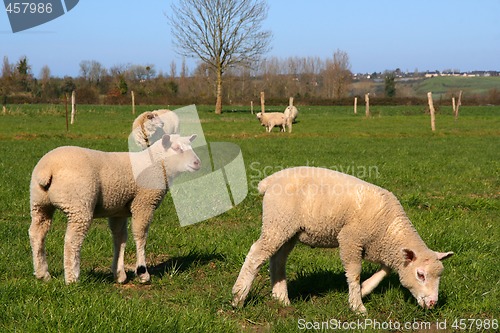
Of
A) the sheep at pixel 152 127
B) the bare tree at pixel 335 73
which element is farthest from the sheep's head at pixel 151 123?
the bare tree at pixel 335 73

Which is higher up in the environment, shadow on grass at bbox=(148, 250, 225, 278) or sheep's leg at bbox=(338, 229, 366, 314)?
sheep's leg at bbox=(338, 229, 366, 314)

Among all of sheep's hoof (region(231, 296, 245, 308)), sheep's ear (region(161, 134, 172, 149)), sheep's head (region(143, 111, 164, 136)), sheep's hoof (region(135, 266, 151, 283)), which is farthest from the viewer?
sheep's head (region(143, 111, 164, 136))

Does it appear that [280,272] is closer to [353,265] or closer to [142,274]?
[353,265]

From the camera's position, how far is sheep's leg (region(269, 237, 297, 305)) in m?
5.96

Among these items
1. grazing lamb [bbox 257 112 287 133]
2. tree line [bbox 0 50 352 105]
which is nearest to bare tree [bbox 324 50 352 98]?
tree line [bbox 0 50 352 105]

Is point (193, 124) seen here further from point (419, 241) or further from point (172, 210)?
point (172, 210)

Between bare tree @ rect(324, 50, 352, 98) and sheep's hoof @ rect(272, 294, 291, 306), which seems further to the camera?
bare tree @ rect(324, 50, 352, 98)

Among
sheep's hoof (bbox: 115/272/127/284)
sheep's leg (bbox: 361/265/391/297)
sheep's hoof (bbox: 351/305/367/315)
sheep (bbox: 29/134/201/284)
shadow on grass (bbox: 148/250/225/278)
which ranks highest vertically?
sheep (bbox: 29/134/201/284)

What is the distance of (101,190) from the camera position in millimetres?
6180

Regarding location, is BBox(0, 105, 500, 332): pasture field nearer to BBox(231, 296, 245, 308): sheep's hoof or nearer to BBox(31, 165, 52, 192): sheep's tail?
BBox(231, 296, 245, 308): sheep's hoof

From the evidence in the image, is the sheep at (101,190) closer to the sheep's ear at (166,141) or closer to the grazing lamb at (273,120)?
the sheep's ear at (166,141)

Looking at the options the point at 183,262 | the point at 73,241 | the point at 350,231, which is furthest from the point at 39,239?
the point at 350,231

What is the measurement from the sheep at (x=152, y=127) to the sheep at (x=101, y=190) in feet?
0.72

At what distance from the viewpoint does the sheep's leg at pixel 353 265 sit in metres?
5.56
